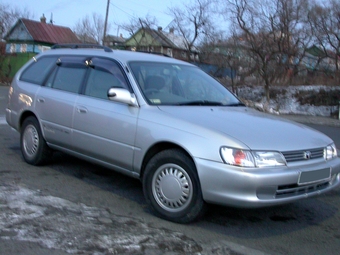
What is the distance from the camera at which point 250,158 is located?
13.8ft

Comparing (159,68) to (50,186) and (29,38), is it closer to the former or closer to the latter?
(50,186)

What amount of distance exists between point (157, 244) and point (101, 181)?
90.2 inches

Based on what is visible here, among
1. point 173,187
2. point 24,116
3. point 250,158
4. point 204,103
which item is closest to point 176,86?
point 204,103

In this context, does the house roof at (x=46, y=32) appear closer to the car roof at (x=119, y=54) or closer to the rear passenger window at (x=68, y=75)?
the rear passenger window at (x=68, y=75)

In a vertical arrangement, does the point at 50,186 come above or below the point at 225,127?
below

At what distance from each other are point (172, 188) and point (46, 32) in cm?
4952

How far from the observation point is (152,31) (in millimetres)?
34625

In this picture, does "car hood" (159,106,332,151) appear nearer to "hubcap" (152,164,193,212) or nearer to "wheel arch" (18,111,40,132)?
"hubcap" (152,164,193,212)

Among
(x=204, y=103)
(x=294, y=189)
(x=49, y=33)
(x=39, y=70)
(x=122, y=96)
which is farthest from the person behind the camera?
(x=49, y=33)

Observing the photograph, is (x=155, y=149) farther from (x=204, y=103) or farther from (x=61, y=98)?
(x=61, y=98)

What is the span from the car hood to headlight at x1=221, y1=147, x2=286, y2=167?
0.20ft

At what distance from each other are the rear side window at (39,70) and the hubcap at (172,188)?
9.13 ft

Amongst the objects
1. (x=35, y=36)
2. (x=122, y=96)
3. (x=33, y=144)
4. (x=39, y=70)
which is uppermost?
(x=35, y=36)

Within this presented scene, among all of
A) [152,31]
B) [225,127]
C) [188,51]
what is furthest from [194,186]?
[152,31]
